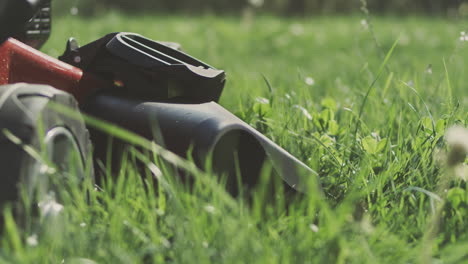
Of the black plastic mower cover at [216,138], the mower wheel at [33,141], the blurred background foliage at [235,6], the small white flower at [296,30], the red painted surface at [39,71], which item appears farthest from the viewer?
the blurred background foliage at [235,6]

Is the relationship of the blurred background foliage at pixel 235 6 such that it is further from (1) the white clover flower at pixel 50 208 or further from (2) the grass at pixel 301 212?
(1) the white clover flower at pixel 50 208

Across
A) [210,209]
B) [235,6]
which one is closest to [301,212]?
[210,209]

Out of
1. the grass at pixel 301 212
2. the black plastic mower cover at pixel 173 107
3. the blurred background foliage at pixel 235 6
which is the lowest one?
the blurred background foliage at pixel 235 6

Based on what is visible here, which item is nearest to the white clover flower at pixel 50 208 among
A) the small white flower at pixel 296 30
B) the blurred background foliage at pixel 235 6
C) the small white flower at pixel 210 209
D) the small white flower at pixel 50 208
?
the small white flower at pixel 50 208

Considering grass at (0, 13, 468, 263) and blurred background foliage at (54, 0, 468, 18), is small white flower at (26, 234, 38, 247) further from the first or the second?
blurred background foliage at (54, 0, 468, 18)

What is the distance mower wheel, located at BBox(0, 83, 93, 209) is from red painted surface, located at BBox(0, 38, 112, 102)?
1.04 ft

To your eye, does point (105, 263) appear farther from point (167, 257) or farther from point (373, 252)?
point (373, 252)

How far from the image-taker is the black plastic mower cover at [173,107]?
1621 mm

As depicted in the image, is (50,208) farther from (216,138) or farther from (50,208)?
(216,138)

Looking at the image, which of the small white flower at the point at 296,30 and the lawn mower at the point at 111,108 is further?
the small white flower at the point at 296,30

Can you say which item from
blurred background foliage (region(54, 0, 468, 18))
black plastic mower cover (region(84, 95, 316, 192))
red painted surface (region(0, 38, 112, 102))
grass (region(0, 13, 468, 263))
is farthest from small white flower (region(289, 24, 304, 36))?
black plastic mower cover (region(84, 95, 316, 192))

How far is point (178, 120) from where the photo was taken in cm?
167

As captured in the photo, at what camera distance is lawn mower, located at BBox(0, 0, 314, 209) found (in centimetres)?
141

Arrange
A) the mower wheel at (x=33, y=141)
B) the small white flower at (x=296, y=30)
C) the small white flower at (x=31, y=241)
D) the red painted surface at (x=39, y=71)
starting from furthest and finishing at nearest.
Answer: the small white flower at (x=296, y=30) < the red painted surface at (x=39, y=71) < the mower wheel at (x=33, y=141) < the small white flower at (x=31, y=241)
